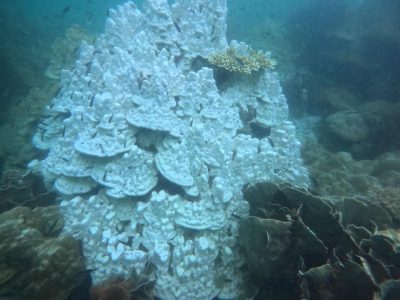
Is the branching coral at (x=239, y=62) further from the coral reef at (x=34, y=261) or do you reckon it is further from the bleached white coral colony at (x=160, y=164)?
the coral reef at (x=34, y=261)

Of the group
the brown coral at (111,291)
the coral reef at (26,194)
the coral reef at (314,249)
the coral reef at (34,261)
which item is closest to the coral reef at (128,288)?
the brown coral at (111,291)

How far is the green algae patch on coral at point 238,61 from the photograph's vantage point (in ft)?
19.1

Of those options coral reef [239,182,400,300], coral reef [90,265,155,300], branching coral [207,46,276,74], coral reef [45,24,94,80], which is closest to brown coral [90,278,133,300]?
coral reef [90,265,155,300]

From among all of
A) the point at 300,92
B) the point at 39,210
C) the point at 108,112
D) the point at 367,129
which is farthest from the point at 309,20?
the point at 39,210

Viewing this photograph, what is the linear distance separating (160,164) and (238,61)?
125 inches

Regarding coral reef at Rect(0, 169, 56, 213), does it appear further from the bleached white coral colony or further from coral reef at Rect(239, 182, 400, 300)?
coral reef at Rect(239, 182, 400, 300)

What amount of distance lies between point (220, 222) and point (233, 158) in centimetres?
124

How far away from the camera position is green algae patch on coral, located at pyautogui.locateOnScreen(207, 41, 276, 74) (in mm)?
5809

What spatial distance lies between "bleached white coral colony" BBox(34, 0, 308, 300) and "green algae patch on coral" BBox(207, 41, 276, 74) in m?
0.34

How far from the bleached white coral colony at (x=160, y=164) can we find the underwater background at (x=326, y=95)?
748 millimetres

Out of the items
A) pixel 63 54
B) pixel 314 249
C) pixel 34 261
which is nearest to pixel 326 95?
pixel 314 249

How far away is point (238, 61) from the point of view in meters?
6.06

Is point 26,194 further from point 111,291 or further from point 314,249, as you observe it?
point 314,249

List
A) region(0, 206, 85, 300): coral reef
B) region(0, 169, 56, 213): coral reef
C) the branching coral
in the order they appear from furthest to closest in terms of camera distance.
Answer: the branching coral → region(0, 169, 56, 213): coral reef → region(0, 206, 85, 300): coral reef
